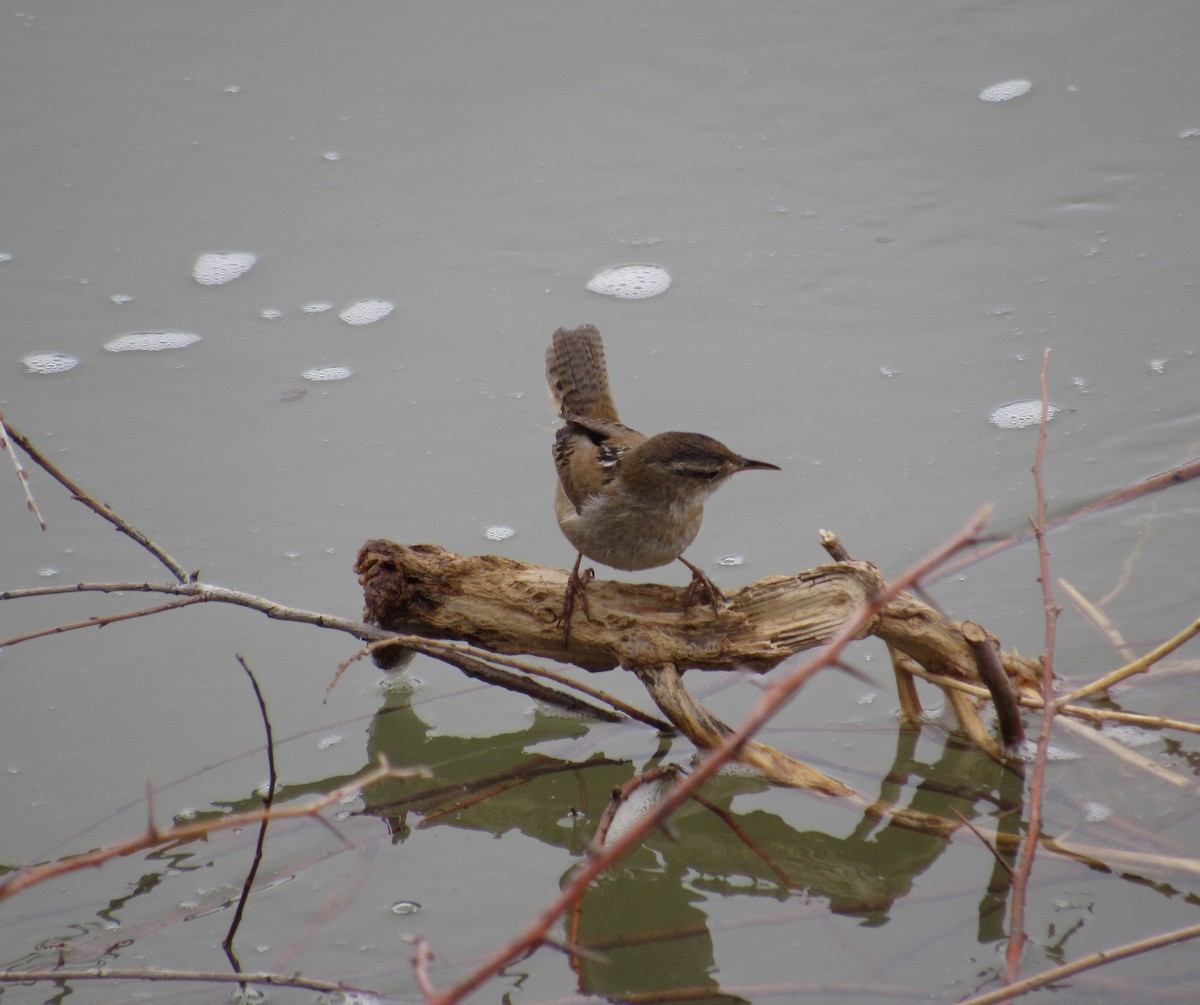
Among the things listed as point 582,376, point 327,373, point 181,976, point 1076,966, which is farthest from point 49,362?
point 1076,966

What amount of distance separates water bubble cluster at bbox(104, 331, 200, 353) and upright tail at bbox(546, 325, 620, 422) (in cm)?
204

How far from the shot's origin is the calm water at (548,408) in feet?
11.2

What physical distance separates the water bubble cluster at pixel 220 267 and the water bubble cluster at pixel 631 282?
5.79ft

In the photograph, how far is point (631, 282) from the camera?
631 cm

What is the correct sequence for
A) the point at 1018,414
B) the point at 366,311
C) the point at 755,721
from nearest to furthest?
the point at 755,721 → the point at 1018,414 → the point at 366,311

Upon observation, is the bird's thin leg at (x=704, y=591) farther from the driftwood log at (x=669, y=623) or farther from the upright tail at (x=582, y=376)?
the upright tail at (x=582, y=376)

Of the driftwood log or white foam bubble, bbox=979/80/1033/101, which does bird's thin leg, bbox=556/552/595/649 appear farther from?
white foam bubble, bbox=979/80/1033/101

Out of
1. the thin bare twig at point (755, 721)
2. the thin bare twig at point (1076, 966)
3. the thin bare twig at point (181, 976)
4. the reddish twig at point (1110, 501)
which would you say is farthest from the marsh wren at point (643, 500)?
the thin bare twig at point (755, 721)

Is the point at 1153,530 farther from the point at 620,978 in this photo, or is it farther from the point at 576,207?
the point at 576,207

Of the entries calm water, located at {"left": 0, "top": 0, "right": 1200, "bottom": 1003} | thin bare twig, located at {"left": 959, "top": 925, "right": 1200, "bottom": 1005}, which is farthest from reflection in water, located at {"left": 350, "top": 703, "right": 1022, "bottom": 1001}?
thin bare twig, located at {"left": 959, "top": 925, "right": 1200, "bottom": 1005}

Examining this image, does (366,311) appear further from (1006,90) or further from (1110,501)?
(1006,90)

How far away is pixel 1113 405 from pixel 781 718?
228 cm

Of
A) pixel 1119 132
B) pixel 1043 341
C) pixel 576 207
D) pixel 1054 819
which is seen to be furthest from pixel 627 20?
pixel 1054 819

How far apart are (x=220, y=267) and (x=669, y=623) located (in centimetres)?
373
